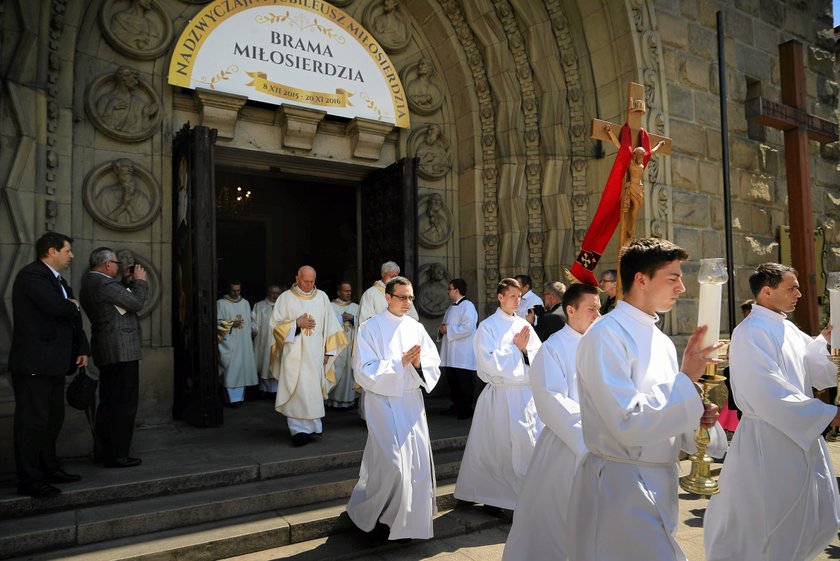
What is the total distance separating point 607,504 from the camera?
224cm

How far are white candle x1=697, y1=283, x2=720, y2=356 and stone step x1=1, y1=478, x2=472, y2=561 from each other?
293 centimetres

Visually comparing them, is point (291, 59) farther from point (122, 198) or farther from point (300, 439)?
point (300, 439)

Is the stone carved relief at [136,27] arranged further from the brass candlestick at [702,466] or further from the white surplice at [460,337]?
the brass candlestick at [702,466]

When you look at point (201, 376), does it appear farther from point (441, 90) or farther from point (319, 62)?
point (441, 90)

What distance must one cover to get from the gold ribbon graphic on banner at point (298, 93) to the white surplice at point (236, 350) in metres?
3.32

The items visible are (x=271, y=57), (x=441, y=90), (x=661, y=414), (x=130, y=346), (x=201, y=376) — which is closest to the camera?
(x=661, y=414)

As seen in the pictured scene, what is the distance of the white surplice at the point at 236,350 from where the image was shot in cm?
849

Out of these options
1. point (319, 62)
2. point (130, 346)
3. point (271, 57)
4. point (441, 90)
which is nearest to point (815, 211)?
point (441, 90)

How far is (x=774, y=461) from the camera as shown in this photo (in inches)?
127

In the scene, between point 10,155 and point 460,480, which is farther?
point 10,155

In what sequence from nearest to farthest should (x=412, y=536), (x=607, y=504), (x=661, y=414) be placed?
(x=661, y=414), (x=607, y=504), (x=412, y=536)

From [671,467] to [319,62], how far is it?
→ 24.0 ft

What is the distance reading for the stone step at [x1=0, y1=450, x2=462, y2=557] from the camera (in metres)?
3.79

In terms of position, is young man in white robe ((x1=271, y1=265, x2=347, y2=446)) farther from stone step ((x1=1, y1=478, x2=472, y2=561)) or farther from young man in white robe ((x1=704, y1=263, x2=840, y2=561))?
young man in white robe ((x1=704, y1=263, x2=840, y2=561))
